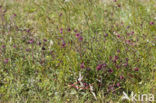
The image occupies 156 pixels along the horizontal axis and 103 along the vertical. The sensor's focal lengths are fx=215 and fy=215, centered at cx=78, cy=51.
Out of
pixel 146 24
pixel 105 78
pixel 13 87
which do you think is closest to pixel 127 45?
pixel 105 78

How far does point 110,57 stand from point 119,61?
0.40ft

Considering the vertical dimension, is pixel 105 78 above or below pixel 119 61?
below

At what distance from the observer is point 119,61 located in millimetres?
2395

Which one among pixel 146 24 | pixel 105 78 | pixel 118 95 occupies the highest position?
pixel 146 24

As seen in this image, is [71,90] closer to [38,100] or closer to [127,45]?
[38,100]

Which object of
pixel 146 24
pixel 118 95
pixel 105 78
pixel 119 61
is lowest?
pixel 118 95

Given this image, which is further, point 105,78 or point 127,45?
point 127,45

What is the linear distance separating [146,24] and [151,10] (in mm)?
717

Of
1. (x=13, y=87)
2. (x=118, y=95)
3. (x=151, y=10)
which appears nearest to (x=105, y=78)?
(x=118, y=95)

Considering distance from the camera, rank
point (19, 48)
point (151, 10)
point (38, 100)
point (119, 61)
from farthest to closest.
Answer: point (151, 10)
point (19, 48)
point (119, 61)
point (38, 100)

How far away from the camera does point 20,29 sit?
365 centimetres

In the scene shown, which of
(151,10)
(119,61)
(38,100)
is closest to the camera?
(38,100)

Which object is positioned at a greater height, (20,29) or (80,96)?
(20,29)

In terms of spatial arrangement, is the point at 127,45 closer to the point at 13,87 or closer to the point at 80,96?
the point at 80,96
